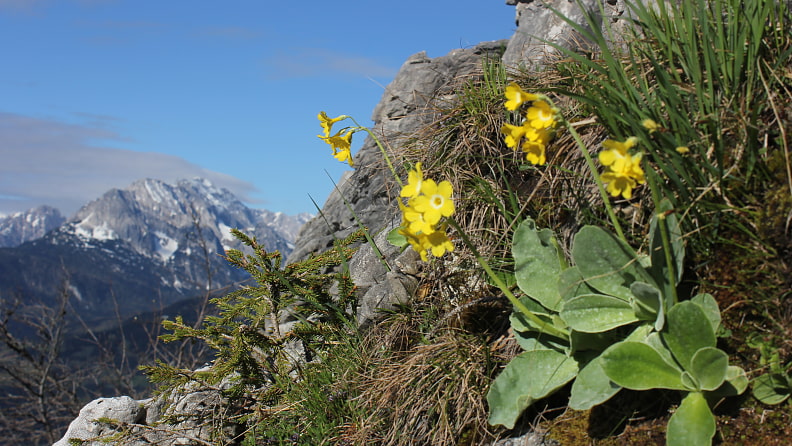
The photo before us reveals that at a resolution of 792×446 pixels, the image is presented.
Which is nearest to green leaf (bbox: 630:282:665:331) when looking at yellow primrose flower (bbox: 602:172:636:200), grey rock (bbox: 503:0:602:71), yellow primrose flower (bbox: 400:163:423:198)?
yellow primrose flower (bbox: 602:172:636:200)

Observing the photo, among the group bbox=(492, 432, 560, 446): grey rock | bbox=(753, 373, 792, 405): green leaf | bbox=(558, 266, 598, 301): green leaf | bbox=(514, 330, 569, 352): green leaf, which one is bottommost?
bbox=(753, 373, 792, 405): green leaf

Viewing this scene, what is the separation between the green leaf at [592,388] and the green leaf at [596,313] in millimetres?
126

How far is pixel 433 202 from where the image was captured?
2.09 m

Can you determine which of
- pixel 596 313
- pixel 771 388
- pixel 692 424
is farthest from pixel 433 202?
pixel 771 388

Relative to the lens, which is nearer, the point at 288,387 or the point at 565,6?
the point at 288,387

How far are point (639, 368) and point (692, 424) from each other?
0.22m

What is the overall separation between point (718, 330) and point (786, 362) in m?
0.23

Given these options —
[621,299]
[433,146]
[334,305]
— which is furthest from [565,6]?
[621,299]

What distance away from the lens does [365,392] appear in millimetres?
2807

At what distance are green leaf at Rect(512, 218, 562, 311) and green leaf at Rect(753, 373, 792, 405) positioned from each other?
2.41 feet

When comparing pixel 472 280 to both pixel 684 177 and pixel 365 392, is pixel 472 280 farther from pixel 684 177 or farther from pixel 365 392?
pixel 684 177

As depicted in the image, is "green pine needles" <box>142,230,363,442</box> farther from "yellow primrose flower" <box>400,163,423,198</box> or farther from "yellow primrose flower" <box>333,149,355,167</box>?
"yellow primrose flower" <box>400,163,423,198</box>

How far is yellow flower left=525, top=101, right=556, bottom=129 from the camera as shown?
2045 mm

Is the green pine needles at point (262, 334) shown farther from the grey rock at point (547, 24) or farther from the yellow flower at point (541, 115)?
the grey rock at point (547, 24)
